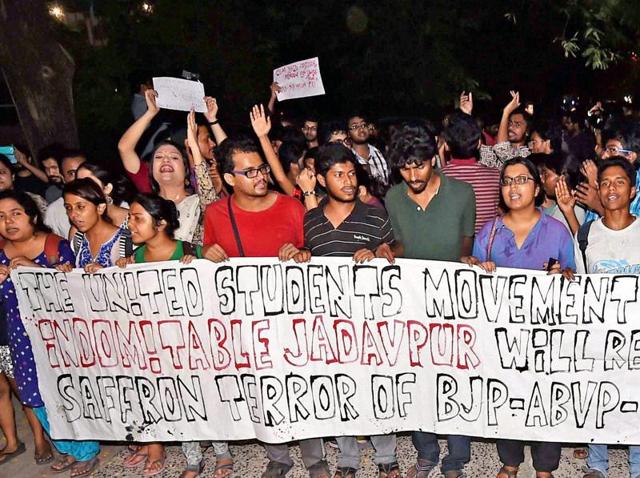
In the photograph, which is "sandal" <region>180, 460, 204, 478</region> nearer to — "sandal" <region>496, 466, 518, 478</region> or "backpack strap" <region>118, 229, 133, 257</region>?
"backpack strap" <region>118, 229, 133, 257</region>

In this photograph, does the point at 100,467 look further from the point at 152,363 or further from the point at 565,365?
the point at 565,365

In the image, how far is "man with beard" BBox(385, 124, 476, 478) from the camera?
3598mm

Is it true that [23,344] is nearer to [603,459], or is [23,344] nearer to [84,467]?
[84,467]

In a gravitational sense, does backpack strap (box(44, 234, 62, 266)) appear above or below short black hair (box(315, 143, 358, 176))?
below

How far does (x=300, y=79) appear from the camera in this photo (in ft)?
20.5

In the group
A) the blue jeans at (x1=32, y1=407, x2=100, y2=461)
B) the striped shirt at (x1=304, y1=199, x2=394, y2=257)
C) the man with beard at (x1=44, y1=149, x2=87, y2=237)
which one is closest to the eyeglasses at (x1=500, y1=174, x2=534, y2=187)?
the striped shirt at (x1=304, y1=199, x2=394, y2=257)

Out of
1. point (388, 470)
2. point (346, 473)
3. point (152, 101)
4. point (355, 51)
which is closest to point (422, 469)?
point (388, 470)

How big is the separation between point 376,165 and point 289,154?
2.47 ft

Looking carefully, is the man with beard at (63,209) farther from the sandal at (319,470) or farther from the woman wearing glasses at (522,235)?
the woman wearing glasses at (522,235)

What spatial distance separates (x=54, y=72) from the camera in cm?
793

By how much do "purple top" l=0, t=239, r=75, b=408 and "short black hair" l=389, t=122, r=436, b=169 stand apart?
2.13m

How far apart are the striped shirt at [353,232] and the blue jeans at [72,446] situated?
214cm

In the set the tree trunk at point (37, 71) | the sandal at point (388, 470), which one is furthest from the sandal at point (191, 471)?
the tree trunk at point (37, 71)

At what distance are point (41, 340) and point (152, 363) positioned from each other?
30.2 inches
